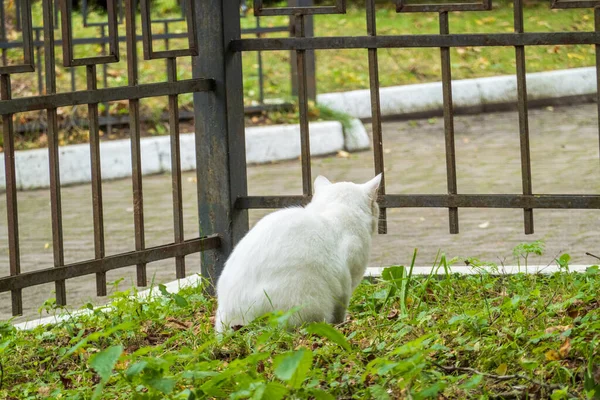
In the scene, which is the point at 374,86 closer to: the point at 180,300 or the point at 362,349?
the point at 180,300

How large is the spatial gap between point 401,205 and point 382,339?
52.0 inches

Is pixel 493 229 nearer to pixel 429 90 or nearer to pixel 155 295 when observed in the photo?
pixel 155 295

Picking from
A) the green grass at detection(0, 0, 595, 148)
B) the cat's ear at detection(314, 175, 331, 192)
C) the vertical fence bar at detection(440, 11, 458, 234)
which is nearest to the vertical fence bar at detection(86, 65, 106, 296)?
the cat's ear at detection(314, 175, 331, 192)

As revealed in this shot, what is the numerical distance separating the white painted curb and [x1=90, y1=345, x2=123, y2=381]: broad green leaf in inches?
320

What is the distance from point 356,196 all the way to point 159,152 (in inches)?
208

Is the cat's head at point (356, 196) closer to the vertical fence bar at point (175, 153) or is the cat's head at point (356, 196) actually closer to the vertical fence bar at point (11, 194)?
the vertical fence bar at point (175, 153)

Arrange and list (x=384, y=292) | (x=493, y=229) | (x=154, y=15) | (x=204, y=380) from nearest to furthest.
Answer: (x=204, y=380) < (x=384, y=292) < (x=493, y=229) < (x=154, y=15)

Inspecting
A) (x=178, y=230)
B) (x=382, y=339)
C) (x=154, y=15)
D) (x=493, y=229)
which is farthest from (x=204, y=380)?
(x=154, y=15)

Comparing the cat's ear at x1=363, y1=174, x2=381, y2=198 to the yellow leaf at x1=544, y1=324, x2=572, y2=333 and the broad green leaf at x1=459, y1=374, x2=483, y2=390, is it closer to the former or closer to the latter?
the yellow leaf at x1=544, y1=324, x2=572, y2=333

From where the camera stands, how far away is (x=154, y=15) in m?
13.7

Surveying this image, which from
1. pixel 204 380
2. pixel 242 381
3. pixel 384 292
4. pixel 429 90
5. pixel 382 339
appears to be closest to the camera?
pixel 242 381

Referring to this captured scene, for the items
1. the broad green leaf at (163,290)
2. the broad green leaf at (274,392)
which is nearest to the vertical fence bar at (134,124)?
the broad green leaf at (163,290)

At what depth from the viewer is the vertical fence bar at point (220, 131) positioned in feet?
15.3

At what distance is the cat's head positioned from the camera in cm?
402
